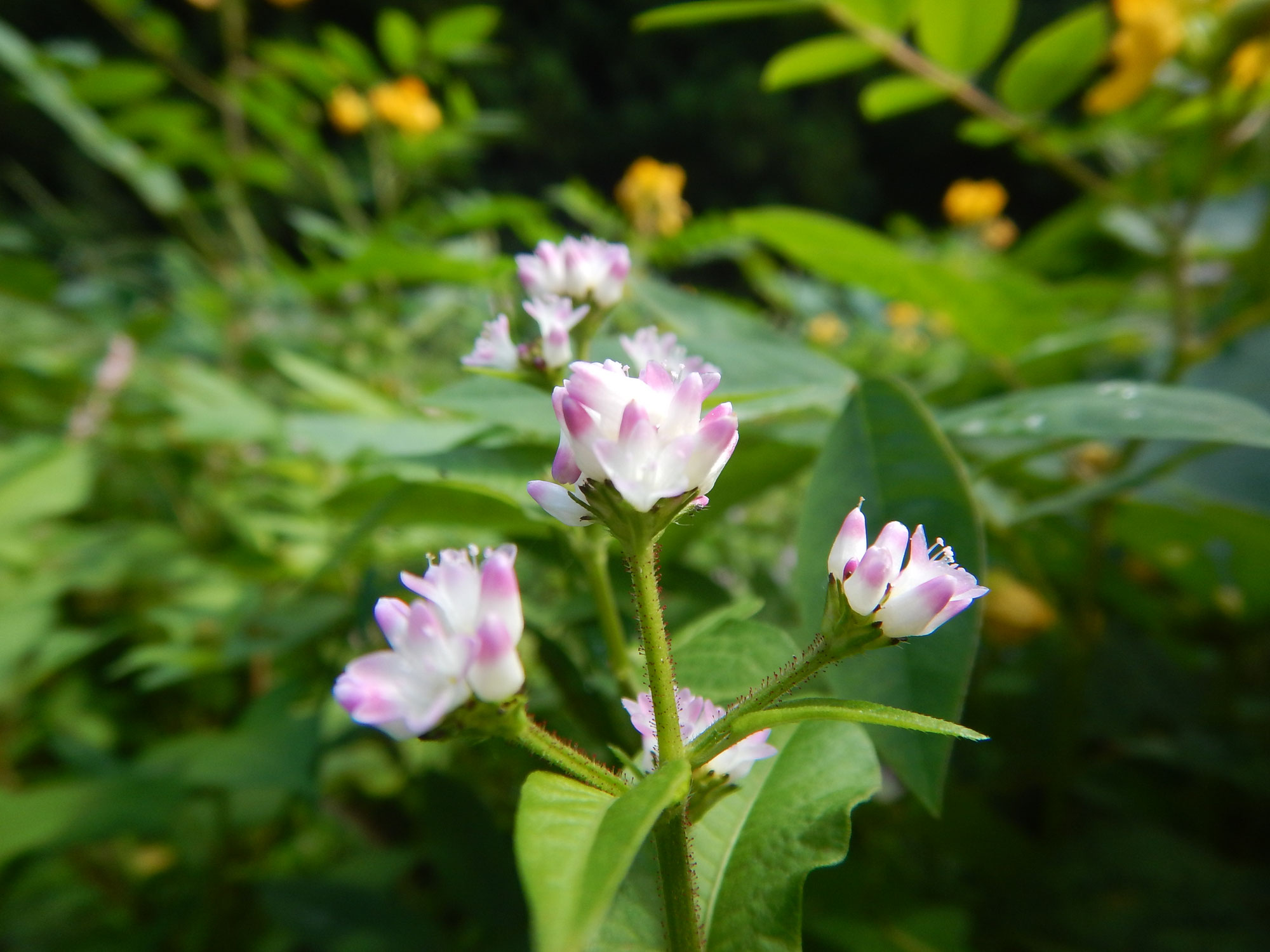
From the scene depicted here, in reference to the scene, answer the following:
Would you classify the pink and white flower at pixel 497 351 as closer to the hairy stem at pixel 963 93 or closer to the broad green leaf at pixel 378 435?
the broad green leaf at pixel 378 435

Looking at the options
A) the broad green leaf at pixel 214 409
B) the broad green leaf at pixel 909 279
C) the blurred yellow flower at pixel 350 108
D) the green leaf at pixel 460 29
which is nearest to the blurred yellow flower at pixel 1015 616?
the broad green leaf at pixel 909 279

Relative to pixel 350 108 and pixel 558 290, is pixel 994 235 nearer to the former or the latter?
pixel 350 108

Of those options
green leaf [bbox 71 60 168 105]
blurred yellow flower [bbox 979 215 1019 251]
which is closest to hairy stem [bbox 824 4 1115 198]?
green leaf [bbox 71 60 168 105]

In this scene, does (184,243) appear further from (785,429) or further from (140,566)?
(785,429)

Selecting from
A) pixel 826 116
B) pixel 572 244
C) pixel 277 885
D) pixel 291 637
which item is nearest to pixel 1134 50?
pixel 572 244

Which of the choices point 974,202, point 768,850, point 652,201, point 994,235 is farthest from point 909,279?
point 994,235

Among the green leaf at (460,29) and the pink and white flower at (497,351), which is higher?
the green leaf at (460,29)
